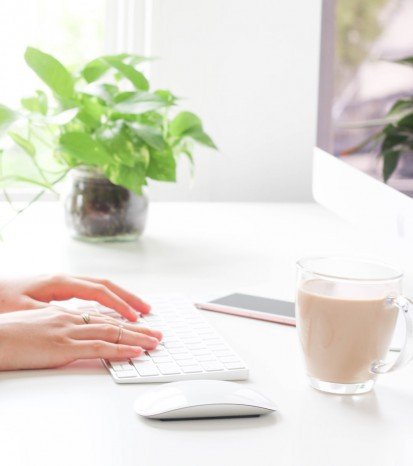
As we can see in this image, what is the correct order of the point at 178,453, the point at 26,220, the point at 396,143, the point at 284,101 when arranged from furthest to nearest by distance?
1. the point at 284,101
2. the point at 26,220
3. the point at 396,143
4. the point at 178,453

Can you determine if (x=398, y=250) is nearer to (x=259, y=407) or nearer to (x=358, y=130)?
(x=358, y=130)

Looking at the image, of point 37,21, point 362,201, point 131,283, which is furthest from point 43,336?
point 37,21

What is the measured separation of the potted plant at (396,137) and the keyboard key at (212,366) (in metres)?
0.32

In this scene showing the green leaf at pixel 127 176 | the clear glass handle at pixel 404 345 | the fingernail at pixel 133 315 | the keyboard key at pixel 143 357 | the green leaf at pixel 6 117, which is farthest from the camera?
the green leaf at pixel 127 176

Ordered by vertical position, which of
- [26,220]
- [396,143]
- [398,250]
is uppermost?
[396,143]

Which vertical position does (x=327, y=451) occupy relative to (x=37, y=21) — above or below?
below

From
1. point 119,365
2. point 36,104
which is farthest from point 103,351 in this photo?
point 36,104

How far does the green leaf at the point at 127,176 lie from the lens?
1.49 m

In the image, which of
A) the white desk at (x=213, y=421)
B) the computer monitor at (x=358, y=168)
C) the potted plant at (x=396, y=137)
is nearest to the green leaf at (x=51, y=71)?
the white desk at (x=213, y=421)

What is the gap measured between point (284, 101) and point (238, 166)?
17cm

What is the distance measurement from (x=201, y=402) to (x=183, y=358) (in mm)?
159

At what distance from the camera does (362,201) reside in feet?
4.18

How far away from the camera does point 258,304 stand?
47.9 inches

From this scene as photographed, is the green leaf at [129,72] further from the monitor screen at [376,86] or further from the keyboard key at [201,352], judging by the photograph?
the keyboard key at [201,352]
